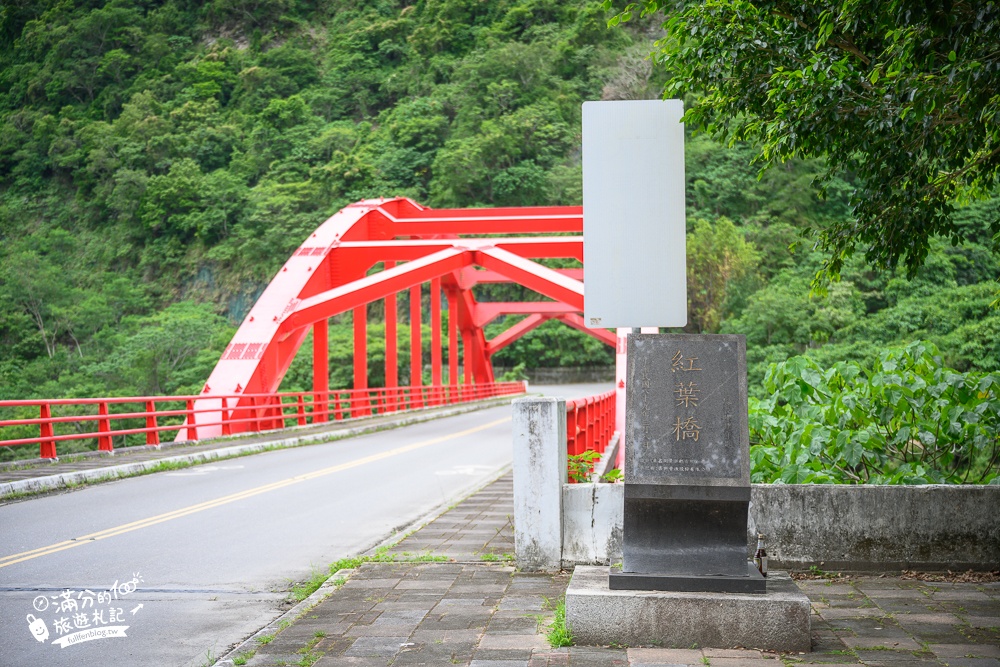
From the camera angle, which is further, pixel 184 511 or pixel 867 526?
pixel 184 511

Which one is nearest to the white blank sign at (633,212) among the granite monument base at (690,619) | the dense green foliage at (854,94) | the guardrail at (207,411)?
the dense green foliage at (854,94)

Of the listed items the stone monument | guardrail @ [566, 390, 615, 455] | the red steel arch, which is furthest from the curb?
the stone monument

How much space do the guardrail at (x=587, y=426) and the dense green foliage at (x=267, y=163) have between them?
19519 mm

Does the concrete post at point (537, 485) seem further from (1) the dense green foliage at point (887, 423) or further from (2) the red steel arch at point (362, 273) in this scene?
(2) the red steel arch at point (362, 273)

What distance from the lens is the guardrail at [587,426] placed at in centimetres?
805

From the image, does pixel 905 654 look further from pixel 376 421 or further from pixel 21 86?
pixel 21 86

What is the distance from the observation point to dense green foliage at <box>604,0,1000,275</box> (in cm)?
513

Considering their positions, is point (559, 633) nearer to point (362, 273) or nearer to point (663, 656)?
point (663, 656)

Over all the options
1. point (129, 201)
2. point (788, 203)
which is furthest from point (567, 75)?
point (129, 201)

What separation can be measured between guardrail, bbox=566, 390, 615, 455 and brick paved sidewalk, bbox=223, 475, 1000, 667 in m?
1.79

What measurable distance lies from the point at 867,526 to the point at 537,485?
2.04 meters

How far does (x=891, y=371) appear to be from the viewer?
264 inches

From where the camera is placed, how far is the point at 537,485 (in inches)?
231

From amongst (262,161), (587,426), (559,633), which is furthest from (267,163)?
(559,633)
